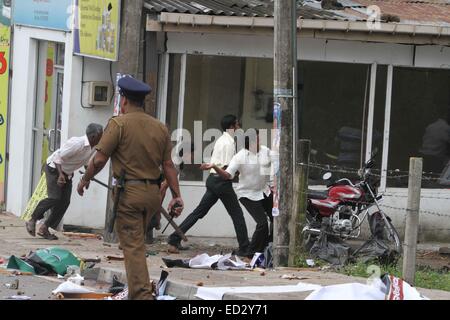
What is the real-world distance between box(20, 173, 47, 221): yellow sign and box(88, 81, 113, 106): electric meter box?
1.36m

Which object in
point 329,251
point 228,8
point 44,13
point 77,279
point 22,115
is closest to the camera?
point 77,279

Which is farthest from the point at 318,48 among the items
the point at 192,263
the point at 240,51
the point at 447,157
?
the point at 192,263

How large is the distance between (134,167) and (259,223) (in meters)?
4.16

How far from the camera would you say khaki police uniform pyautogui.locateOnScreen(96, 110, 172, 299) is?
9586mm

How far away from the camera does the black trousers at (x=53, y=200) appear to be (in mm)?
14664

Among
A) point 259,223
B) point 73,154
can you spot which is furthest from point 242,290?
point 73,154

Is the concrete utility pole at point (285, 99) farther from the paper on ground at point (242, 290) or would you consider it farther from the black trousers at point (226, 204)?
Result: the paper on ground at point (242, 290)

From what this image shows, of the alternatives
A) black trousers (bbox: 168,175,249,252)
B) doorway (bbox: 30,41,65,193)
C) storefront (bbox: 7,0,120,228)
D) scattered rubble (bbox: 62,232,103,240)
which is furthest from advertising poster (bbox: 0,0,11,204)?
black trousers (bbox: 168,175,249,252)

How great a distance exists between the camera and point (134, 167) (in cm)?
970

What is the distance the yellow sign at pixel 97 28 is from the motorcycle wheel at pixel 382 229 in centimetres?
392

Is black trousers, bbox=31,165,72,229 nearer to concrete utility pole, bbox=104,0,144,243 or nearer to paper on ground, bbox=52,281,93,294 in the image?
concrete utility pole, bbox=104,0,144,243

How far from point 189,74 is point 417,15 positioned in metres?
3.43

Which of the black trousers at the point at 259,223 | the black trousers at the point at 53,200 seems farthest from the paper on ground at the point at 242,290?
the black trousers at the point at 53,200

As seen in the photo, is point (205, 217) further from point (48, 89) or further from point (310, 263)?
point (48, 89)
